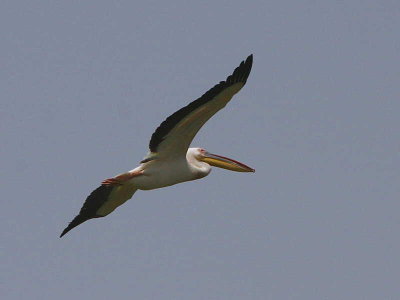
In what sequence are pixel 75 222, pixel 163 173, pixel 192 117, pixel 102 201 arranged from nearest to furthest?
pixel 192 117, pixel 163 173, pixel 102 201, pixel 75 222

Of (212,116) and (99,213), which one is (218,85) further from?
(99,213)

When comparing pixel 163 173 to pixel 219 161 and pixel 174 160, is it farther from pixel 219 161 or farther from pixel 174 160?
pixel 219 161

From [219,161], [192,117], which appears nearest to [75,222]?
[219,161]

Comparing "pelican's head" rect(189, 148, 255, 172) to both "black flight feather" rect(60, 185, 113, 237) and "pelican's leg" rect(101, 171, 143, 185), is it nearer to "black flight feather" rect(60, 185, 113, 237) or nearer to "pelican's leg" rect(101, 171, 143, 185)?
"pelican's leg" rect(101, 171, 143, 185)

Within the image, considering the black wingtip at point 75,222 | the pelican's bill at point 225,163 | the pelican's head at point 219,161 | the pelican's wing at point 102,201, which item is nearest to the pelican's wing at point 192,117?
the pelican's head at point 219,161

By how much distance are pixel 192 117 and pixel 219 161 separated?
2.68 metres

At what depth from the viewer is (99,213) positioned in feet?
69.4

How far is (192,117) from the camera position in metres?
18.6

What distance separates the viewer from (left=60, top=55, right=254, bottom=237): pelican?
18.2 meters

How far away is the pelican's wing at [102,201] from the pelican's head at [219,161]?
142cm

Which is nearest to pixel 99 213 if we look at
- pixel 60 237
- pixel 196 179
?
pixel 60 237

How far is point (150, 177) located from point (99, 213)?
1944 millimetres

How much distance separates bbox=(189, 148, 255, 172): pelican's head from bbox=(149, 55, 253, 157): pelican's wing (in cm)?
114

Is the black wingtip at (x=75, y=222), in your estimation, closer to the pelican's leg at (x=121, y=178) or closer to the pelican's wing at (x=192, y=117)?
the pelican's leg at (x=121, y=178)
